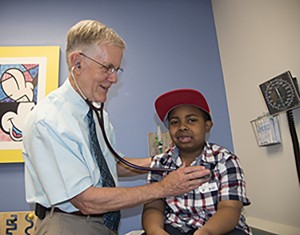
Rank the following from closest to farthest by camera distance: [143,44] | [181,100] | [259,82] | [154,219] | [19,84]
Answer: [154,219] < [181,100] < [259,82] < [19,84] < [143,44]

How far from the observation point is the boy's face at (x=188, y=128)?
1.16 m

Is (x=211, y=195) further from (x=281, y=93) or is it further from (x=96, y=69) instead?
(x=96, y=69)

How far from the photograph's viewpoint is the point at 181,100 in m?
1.21

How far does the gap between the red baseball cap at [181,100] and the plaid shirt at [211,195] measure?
0.20m

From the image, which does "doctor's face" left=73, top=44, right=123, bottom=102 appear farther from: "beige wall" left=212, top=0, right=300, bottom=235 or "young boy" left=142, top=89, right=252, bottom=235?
"beige wall" left=212, top=0, right=300, bottom=235

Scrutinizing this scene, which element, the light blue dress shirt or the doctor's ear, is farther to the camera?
the doctor's ear

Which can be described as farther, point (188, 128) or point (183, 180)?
point (188, 128)

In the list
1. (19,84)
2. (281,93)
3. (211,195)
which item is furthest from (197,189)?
(19,84)

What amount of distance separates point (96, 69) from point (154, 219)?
2.01ft

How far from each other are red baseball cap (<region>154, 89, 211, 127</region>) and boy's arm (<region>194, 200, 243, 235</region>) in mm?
392

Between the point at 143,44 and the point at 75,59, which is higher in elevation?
the point at 143,44

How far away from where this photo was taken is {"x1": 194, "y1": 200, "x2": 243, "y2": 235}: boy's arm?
944 mm

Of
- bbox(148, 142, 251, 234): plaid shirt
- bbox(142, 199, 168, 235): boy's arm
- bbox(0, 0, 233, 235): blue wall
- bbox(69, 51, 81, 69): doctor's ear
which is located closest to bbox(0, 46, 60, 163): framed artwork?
bbox(0, 0, 233, 235): blue wall

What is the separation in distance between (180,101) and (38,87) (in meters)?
0.93
